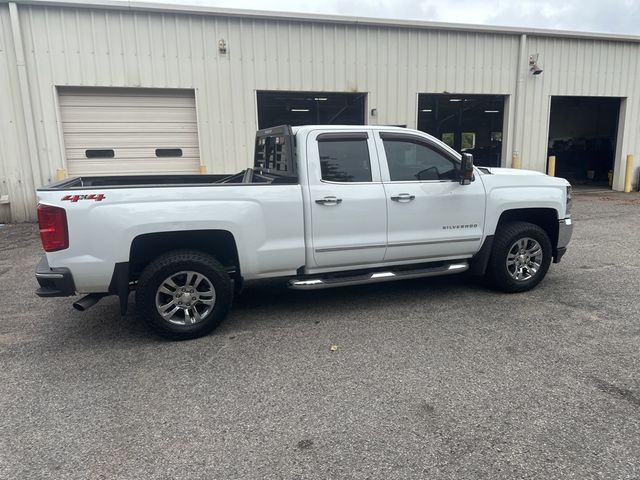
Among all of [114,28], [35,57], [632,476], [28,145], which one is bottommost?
[632,476]

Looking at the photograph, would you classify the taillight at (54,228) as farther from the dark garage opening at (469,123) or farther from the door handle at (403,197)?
the dark garage opening at (469,123)

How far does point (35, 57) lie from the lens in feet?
33.5

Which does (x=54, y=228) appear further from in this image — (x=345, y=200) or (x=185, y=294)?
(x=345, y=200)

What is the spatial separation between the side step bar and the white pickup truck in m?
0.02

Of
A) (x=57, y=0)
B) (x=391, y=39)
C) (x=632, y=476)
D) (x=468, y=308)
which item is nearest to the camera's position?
(x=632, y=476)

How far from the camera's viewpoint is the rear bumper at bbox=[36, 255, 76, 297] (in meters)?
3.93

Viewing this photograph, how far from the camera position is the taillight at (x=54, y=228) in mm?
3861

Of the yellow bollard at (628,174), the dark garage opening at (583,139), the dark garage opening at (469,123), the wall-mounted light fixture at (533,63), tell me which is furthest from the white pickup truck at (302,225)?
the dark garage opening at (583,139)

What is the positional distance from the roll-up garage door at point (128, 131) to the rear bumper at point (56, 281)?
789cm

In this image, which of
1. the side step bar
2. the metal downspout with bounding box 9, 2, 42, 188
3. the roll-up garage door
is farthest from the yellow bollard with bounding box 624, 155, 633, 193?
the metal downspout with bounding box 9, 2, 42, 188

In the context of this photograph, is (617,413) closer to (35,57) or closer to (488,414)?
(488,414)

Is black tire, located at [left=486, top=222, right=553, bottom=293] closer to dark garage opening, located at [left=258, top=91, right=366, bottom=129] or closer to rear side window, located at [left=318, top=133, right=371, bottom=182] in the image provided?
rear side window, located at [left=318, top=133, right=371, bottom=182]

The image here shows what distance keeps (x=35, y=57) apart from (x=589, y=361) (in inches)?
455

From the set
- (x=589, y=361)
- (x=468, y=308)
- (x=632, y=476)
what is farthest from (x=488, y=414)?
(x=468, y=308)
